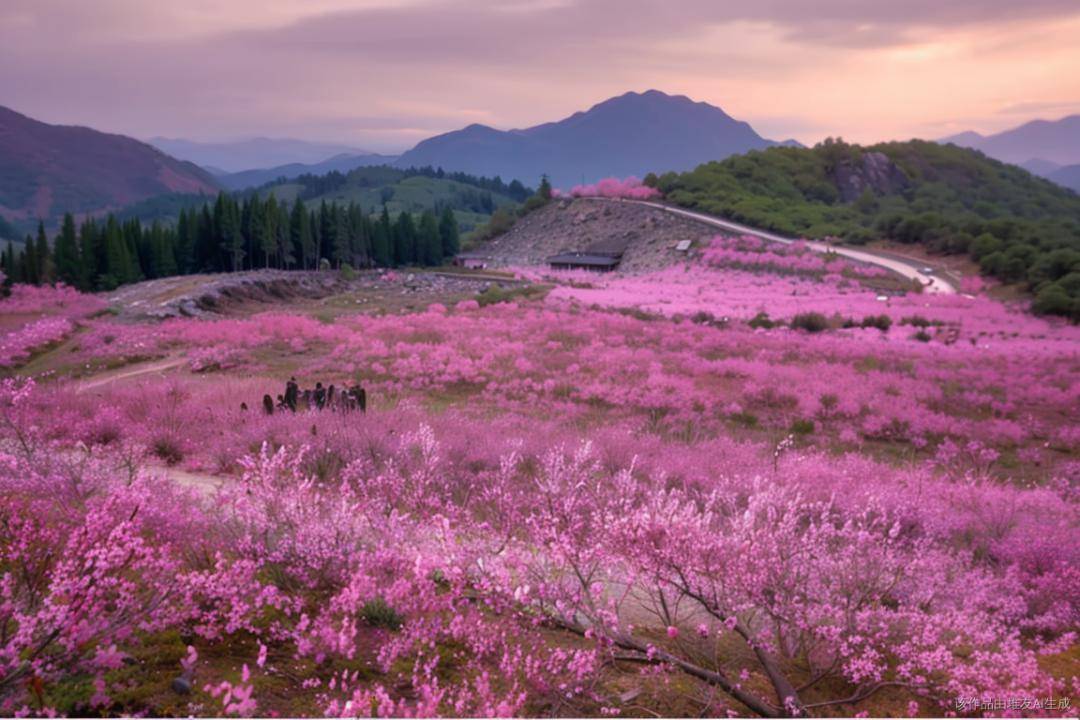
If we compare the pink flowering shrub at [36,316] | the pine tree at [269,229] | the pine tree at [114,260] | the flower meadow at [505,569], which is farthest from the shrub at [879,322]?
the pine tree at [114,260]

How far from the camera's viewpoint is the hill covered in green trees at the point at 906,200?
43688 mm

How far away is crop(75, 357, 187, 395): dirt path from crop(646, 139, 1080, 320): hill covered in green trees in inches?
1518

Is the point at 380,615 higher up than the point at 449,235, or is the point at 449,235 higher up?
the point at 449,235

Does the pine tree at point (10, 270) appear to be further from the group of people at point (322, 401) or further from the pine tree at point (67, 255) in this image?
the group of people at point (322, 401)

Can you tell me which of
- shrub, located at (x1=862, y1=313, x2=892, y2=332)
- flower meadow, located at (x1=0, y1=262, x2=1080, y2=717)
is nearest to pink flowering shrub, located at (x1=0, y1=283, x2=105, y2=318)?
flower meadow, located at (x1=0, y1=262, x2=1080, y2=717)

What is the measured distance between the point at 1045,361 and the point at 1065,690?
20.3 metres

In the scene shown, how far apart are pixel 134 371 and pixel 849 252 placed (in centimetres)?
5250

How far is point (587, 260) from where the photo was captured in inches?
2687

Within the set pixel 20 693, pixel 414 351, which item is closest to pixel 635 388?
pixel 414 351

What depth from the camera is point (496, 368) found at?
22.0 metres

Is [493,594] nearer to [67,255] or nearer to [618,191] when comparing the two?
[67,255]

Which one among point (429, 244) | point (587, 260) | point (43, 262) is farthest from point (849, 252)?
point (43, 262)

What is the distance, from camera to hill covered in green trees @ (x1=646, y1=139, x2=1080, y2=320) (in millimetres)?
43688

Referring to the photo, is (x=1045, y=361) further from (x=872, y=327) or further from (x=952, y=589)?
(x=952, y=589)
